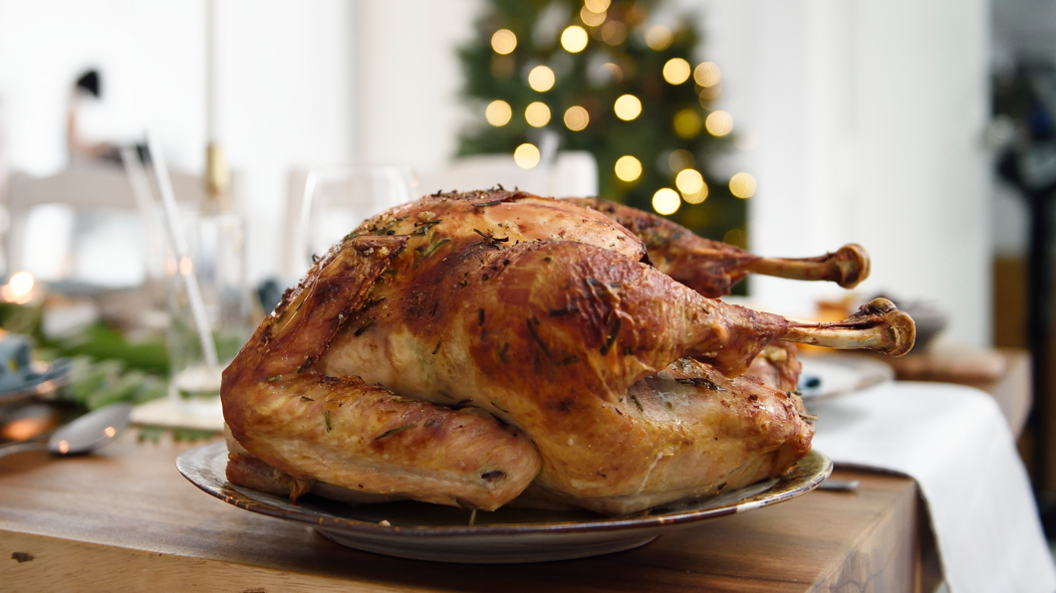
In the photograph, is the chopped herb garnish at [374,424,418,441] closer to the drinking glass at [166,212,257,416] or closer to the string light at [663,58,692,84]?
the drinking glass at [166,212,257,416]

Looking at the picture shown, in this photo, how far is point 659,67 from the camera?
3709mm

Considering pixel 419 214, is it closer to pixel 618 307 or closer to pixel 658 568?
pixel 618 307

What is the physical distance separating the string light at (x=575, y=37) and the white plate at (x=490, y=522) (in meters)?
3.43

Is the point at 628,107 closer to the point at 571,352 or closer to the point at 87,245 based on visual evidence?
the point at 87,245

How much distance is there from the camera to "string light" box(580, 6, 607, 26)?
3744 mm

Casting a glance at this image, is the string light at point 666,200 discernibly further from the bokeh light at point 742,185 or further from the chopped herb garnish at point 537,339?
the chopped herb garnish at point 537,339

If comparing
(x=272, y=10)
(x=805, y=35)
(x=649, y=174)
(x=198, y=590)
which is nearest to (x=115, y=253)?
(x=272, y=10)

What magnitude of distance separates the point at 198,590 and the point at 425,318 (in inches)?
8.4

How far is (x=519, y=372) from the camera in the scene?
442 mm

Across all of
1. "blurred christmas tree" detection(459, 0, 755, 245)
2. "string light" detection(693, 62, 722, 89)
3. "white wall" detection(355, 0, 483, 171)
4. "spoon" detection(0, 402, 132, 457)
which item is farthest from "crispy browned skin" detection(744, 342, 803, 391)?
"white wall" detection(355, 0, 483, 171)

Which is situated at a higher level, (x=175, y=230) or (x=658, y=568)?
(x=175, y=230)

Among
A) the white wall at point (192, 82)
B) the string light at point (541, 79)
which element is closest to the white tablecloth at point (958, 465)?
the white wall at point (192, 82)

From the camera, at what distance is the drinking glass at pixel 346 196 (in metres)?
0.84

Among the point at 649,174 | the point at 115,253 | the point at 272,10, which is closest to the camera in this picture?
the point at 649,174
